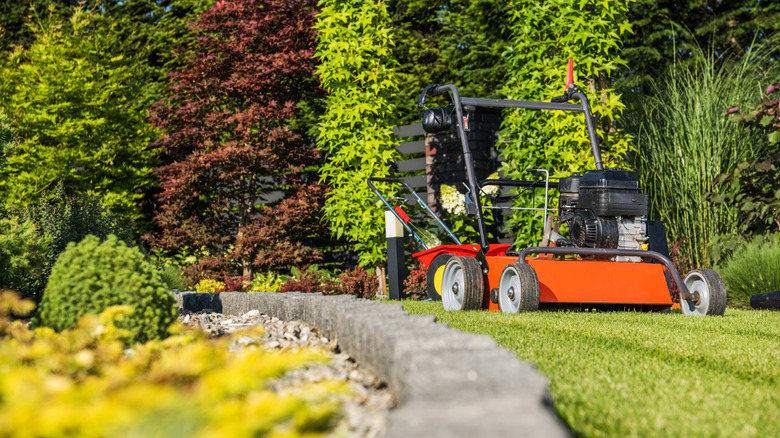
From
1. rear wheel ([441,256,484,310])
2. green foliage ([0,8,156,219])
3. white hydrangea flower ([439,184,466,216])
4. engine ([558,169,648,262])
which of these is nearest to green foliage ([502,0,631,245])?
white hydrangea flower ([439,184,466,216])

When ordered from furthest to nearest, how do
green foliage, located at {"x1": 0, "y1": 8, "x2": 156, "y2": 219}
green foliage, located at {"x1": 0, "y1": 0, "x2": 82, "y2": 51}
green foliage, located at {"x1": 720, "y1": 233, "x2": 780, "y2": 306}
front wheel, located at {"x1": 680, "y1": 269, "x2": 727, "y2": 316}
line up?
green foliage, located at {"x1": 0, "y1": 0, "x2": 82, "y2": 51} < green foliage, located at {"x1": 0, "y1": 8, "x2": 156, "y2": 219} < green foliage, located at {"x1": 720, "y1": 233, "x2": 780, "y2": 306} < front wheel, located at {"x1": 680, "y1": 269, "x2": 727, "y2": 316}

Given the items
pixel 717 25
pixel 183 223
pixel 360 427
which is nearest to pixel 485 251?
pixel 360 427

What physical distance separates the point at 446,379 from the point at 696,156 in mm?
→ 6703

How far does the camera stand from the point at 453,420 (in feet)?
4.08

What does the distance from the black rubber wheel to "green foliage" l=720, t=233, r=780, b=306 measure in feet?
8.82

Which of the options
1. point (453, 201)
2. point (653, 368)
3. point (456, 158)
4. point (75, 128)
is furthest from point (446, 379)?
point (75, 128)

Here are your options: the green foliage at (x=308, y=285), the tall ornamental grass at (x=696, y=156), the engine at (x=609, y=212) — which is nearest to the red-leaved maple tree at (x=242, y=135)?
the green foliage at (x=308, y=285)

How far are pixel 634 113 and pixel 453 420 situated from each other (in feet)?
27.3

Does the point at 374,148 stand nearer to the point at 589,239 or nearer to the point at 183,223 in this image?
the point at 183,223

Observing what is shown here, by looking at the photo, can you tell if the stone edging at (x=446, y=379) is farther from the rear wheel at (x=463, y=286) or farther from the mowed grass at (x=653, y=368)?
the rear wheel at (x=463, y=286)

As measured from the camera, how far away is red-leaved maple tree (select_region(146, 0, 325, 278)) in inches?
361

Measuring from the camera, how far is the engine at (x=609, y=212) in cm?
500

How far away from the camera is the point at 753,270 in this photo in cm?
621

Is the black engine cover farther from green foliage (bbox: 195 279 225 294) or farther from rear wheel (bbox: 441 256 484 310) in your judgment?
green foliage (bbox: 195 279 225 294)
